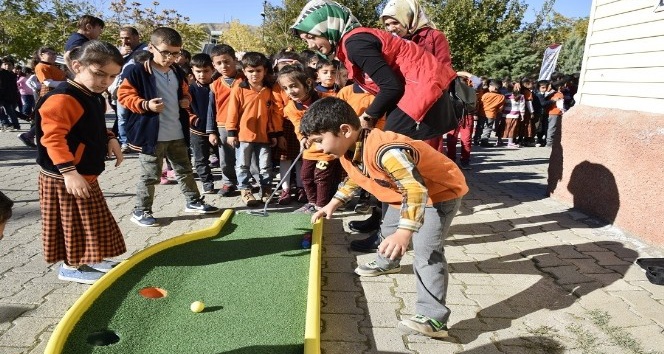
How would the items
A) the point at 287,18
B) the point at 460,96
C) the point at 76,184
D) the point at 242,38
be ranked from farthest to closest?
the point at 242,38, the point at 287,18, the point at 460,96, the point at 76,184

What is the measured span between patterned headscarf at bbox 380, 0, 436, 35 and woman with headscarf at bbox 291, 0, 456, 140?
1.13 ft

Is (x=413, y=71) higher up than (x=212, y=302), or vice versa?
(x=413, y=71)

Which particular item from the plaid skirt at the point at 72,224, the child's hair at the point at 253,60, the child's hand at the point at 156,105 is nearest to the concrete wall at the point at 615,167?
the child's hair at the point at 253,60

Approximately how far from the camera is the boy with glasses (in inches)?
174

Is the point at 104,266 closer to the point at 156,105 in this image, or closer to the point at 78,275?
the point at 78,275

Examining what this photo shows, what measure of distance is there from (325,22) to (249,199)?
2739mm

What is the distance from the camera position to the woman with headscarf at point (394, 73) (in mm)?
3162

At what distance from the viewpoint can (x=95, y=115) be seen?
3.21 m

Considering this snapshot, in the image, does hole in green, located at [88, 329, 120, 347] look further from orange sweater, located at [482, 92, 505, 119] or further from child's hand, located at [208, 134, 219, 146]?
orange sweater, located at [482, 92, 505, 119]

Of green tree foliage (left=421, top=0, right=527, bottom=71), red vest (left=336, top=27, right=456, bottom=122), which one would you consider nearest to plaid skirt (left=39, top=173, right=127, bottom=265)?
red vest (left=336, top=27, right=456, bottom=122)

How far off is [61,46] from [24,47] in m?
1.73

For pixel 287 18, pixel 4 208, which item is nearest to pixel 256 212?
pixel 4 208

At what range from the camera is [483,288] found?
3.44 meters

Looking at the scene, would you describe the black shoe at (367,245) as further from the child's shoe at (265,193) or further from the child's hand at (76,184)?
the child's hand at (76,184)
